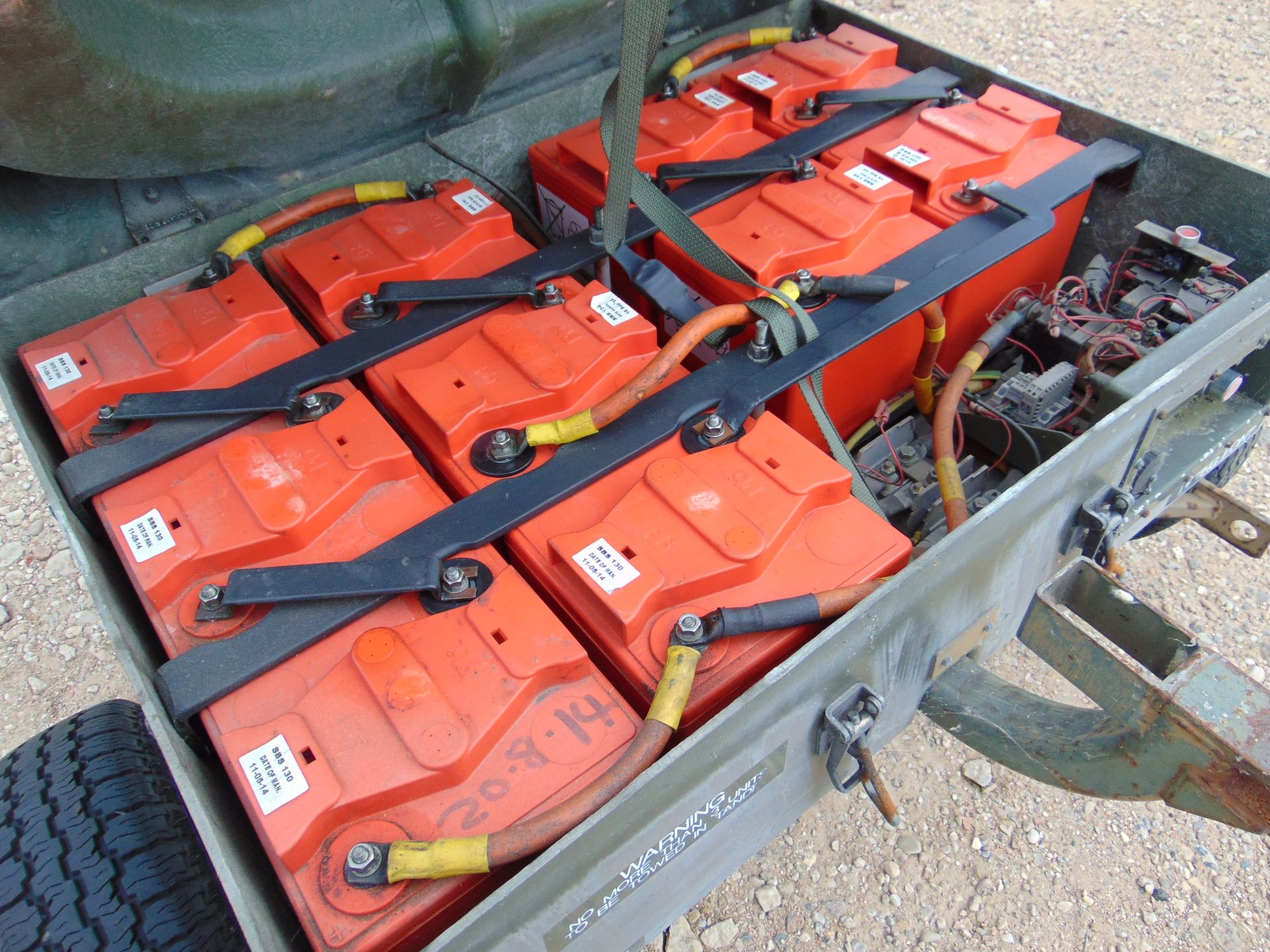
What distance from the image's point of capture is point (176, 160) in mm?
1955

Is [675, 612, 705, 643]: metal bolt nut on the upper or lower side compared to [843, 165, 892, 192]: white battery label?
lower

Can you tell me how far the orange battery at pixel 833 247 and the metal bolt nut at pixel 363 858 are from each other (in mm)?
1083

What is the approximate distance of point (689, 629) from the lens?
1.26 meters

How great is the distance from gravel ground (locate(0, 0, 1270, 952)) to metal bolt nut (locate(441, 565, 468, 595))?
40.3 inches

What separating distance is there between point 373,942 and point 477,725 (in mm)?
281

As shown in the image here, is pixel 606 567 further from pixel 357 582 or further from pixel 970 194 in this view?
pixel 970 194

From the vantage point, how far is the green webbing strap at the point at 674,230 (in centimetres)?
140

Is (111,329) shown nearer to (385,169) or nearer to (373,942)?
(385,169)

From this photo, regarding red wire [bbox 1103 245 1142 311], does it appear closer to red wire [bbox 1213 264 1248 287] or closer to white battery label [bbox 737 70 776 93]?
red wire [bbox 1213 264 1248 287]

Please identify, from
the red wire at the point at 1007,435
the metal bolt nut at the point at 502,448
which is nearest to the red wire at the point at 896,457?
the red wire at the point at 1007,435

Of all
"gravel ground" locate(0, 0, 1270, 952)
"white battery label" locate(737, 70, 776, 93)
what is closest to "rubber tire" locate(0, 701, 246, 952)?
"gravel ground" locate(0, 0, 1270, 952)

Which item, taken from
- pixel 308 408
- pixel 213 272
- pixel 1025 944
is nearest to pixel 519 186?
pixel 213 272

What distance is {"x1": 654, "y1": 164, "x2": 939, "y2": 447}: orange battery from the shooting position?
6.04ft

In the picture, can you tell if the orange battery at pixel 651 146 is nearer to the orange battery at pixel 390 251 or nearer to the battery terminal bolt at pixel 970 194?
the orange battery at pixel 390 251
